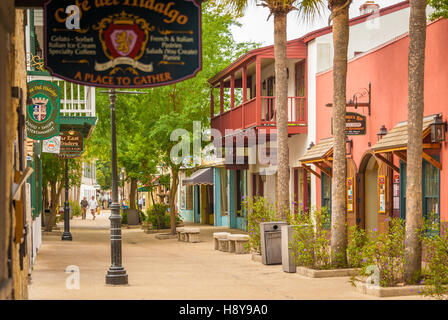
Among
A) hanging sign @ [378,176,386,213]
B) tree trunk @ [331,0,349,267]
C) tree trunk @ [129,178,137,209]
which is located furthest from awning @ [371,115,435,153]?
tree trunk @ [129,178,137,209]

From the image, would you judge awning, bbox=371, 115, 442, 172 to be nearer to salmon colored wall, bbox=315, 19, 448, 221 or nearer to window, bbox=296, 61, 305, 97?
salmon colored wall, bbox=315, 19, 448, 221

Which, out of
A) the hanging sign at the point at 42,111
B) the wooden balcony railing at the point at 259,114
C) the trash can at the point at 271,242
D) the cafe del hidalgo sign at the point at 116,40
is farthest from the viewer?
the wooden balcony railing at the point at 259,114

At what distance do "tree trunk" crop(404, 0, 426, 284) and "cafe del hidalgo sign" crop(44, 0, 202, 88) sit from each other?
22.5 feet

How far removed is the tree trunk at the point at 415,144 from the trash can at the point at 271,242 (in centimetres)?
539

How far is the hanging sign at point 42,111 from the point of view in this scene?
1427 centimetres

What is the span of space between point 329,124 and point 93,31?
1664cm

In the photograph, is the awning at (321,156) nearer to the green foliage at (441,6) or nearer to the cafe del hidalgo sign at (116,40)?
the green foliage at (441,6)

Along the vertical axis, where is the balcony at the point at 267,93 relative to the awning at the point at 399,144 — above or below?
above

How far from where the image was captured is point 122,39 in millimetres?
6039

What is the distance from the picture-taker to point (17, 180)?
21.3ft

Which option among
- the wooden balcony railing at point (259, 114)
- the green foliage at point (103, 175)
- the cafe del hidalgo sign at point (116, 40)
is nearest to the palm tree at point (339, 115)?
the wooden balcony railing at point (259, 114)

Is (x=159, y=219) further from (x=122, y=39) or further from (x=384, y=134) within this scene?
(x=122, y=39)

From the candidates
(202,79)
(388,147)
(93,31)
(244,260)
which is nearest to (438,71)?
(388,147)

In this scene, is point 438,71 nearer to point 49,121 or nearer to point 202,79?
point 49,121
